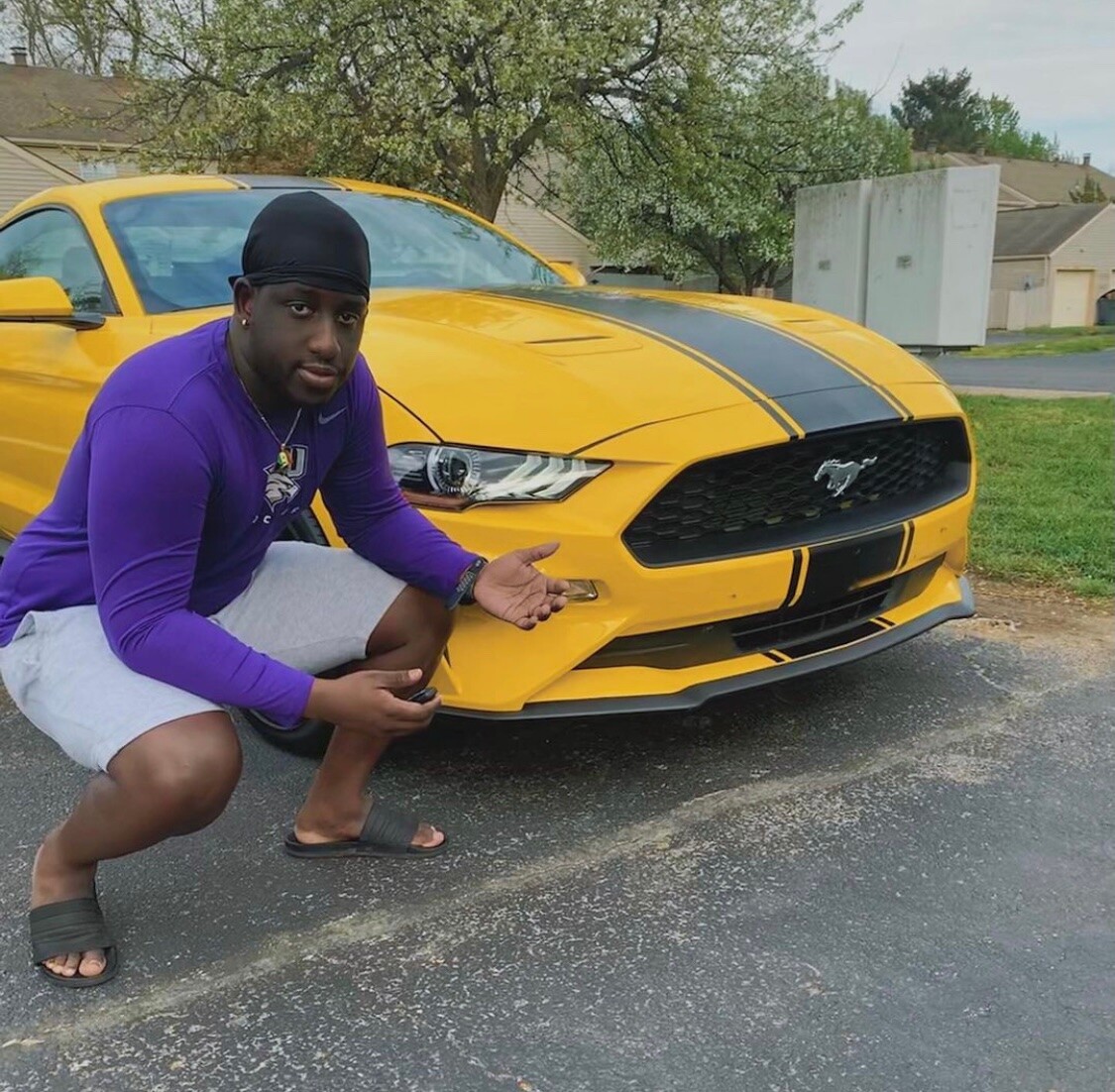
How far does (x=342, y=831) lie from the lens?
2.58 metres

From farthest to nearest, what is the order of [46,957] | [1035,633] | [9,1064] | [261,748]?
[1035,633], [261,748], [46,957], [9,1064]

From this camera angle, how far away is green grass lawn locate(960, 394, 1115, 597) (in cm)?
484

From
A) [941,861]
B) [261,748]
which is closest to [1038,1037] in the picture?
[941,861]

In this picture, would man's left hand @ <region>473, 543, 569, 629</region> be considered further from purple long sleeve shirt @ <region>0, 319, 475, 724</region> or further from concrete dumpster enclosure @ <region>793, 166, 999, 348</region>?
concrete dumpster enclosure @ <region>793, 166, 999, 348</region>

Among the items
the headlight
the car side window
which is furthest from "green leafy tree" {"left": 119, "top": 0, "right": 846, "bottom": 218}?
the headlight

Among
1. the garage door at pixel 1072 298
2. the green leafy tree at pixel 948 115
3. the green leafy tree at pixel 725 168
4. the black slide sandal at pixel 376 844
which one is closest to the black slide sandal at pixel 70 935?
the black slide sandal at pixel 376 844

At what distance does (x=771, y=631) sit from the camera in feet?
9.43

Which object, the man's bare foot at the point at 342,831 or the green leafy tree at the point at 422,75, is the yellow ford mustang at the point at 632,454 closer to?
the man's bare foot at the point at 342,831

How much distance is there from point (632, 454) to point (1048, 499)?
4187 millimetres

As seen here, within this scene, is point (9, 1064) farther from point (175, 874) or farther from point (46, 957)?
point (175, 874)

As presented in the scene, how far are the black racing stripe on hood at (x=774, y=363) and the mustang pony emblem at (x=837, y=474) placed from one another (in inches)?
4.2

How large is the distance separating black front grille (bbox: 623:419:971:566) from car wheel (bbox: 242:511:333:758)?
0.81 metres

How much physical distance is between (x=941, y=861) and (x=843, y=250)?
9460mm

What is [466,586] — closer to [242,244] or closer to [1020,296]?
[242,244]
